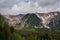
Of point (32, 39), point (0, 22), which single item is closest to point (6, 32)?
point (0, 22)

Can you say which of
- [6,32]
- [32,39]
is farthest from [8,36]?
[32,39]

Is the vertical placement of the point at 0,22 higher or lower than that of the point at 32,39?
higher

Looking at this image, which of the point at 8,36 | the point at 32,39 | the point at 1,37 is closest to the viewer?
the point at 1,37

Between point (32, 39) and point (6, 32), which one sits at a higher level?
point (6, 32)

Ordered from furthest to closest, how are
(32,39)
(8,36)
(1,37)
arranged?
(32,39) < (8,36) < (1,37)

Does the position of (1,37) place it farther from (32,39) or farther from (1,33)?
(32,39)

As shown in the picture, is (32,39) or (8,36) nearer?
(8,36)

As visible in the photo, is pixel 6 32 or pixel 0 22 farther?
pixel 6 32

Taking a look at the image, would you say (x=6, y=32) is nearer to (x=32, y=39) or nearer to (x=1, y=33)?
(x=1, y=33)
